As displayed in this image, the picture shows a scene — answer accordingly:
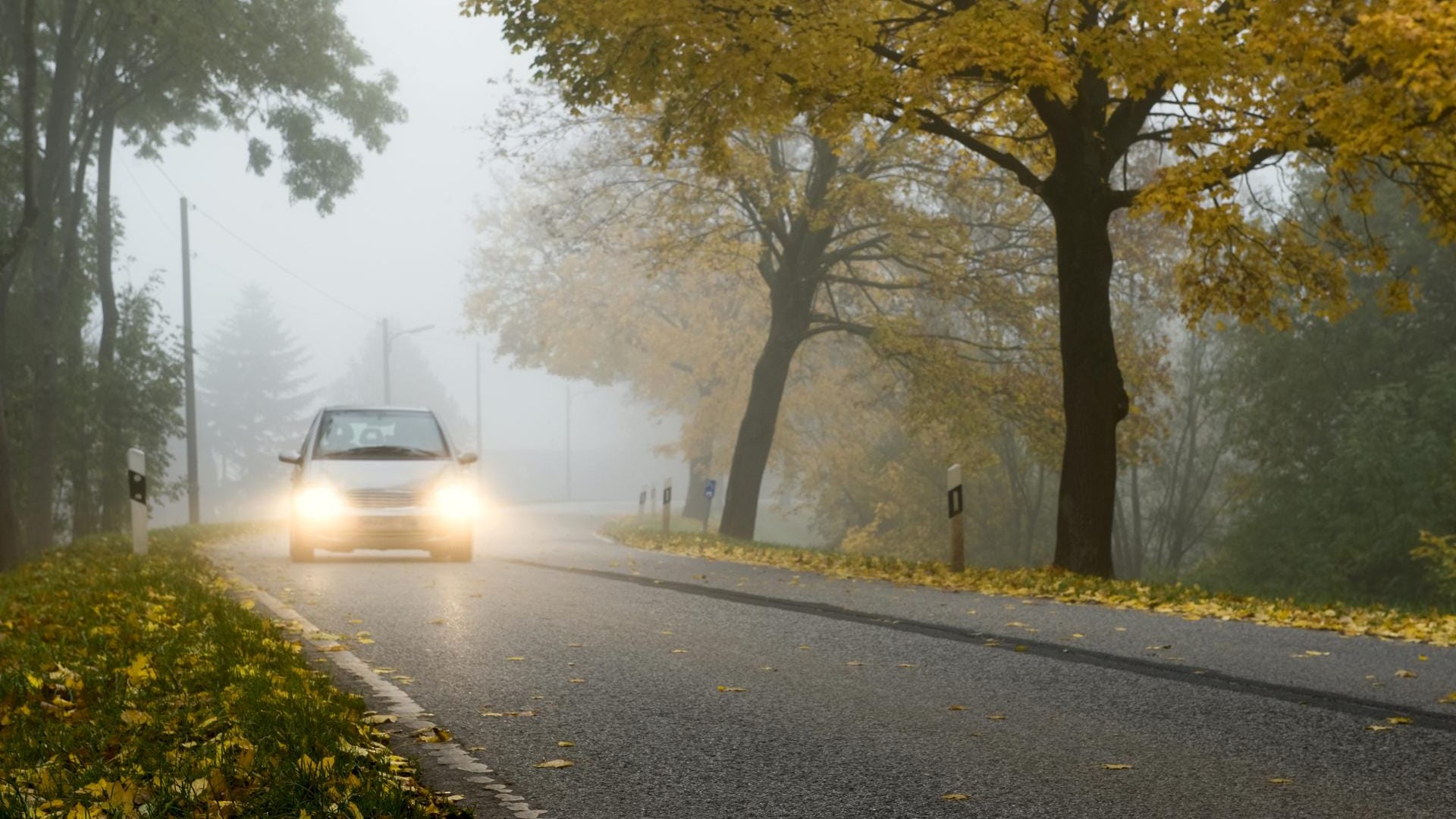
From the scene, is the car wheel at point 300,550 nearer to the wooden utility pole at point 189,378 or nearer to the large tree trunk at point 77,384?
the large tree trunk at point 77,384

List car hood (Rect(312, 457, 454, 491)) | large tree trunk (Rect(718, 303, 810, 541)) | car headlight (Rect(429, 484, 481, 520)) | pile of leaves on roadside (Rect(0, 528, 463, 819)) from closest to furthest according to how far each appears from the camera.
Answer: pile of leaves on roadside (Rect(0, 528, 463, 819)) → car hood (Rect(312, 457, 454, 491)) → car headlight (Rect(429, 484, 481, 520)) → large tree trunk (Rect(718, 303, 810, 541))

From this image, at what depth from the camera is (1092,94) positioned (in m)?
16.1

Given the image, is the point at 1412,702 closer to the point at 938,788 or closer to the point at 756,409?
the point at 938,788

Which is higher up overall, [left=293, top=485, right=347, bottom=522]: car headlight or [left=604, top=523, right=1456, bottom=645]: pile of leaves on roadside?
[left=293, top=485, right=347, bottom=522]: car headlight

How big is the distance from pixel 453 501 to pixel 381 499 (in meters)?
0.78

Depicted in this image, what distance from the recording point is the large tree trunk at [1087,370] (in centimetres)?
1595

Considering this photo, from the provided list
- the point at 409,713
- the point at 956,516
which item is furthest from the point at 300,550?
the point at 409,713

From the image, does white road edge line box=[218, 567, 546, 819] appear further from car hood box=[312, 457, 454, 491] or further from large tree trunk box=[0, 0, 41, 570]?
large tree trunk box=[0, 0, 41, 570]

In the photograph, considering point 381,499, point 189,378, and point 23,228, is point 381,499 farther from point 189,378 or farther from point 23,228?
point 189,378

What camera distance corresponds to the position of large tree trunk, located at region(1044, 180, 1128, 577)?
15.9 metres

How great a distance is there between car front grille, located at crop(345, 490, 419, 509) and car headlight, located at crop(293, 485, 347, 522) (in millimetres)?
129

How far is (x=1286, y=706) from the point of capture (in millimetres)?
6809

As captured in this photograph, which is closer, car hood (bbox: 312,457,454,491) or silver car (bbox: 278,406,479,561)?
silver car (bbox: 278,406,479,561)

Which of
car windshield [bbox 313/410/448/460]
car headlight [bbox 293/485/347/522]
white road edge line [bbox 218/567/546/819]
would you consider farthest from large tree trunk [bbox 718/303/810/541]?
white road edge line [bbox 218/567/546/819]
